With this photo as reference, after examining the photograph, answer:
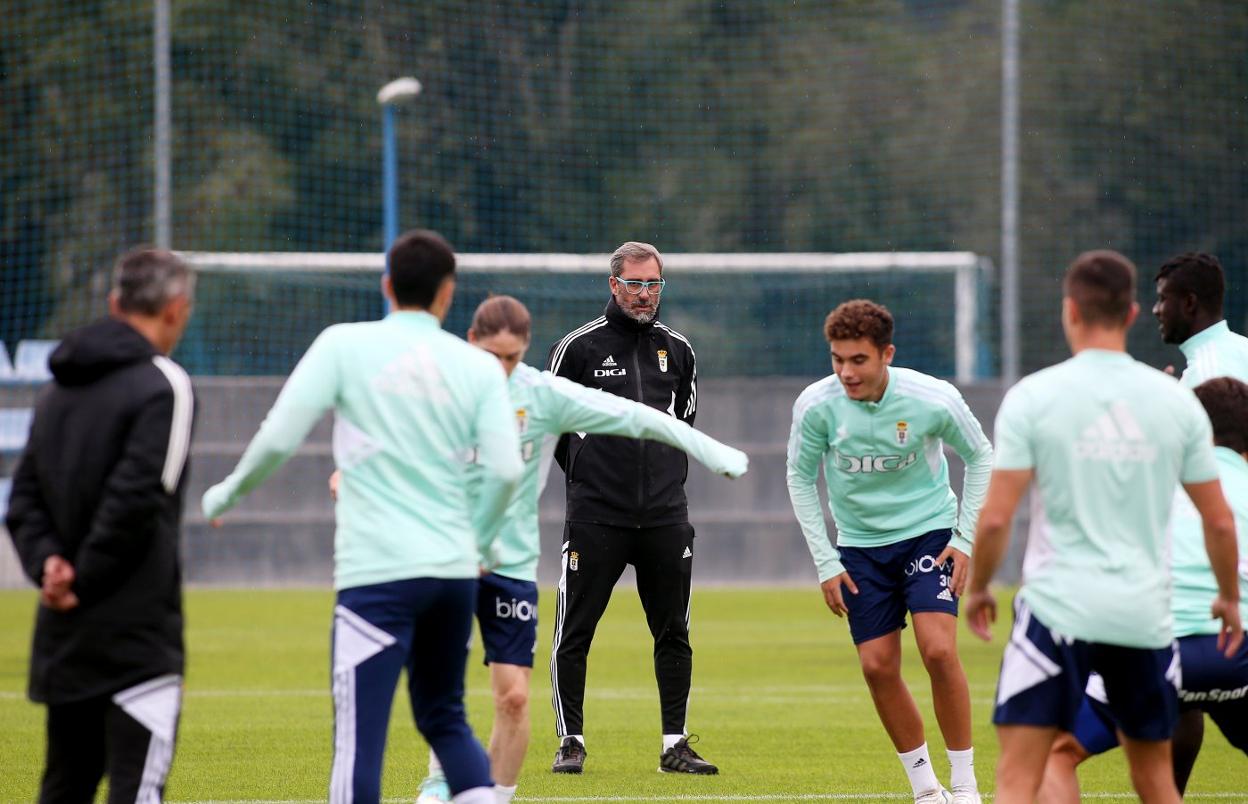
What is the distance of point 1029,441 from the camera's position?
5.14 meters

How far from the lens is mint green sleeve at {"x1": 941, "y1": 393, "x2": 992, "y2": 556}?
7629 mm

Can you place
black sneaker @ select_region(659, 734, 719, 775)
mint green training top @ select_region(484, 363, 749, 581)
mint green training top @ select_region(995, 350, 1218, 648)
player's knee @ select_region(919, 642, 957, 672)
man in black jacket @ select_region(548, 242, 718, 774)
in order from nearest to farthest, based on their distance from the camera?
mint green training top @ select_region(995, 350, 1218, 648), mint green training top @ select_region(484, 363, 749, 581), player's knee @ select_region(919, 642, 957, 672), black sneaker @ select_region(659, 734, 719, 775), man in black jacket @ select_region(548, 242, 718, 774)

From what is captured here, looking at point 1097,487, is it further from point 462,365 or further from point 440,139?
point 440,139

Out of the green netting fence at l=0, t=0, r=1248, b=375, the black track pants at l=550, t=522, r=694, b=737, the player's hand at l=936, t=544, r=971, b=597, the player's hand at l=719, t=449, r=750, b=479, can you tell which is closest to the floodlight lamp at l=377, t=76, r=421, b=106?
the green netting fence at l=0, t=0, r=1248, b=375

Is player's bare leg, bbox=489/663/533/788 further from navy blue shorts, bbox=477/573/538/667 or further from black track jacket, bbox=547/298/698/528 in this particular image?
black track jacket, bbox=547/298/698/528

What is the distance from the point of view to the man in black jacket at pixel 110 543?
4.92 metres

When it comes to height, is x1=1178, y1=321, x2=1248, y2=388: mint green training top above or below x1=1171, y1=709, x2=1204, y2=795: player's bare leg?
above

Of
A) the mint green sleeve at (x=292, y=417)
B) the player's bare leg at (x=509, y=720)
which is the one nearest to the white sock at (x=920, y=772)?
the player's bare leg at (x=509, y=720)

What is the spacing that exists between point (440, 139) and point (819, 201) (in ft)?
22.5

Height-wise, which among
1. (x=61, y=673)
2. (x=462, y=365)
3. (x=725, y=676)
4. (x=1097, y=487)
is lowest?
(x=725, y=676)

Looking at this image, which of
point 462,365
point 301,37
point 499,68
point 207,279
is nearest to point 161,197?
point 207,279

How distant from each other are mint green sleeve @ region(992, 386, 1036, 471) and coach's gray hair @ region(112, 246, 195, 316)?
240 centimetres

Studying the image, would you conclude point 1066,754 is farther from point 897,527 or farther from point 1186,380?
point 897,527

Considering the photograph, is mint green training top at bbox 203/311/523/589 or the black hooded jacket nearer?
the black hooded jacket
